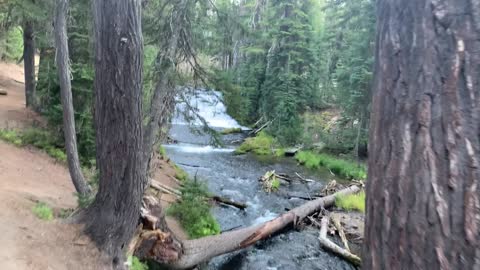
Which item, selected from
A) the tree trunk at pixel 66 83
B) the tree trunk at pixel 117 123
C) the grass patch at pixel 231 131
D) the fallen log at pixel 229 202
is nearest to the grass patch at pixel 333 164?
the fallen log at pixel 229 202

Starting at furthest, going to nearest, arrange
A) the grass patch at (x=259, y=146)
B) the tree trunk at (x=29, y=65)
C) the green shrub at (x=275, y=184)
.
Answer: the grass patch at (x=259, y=146) < the tree trunk at (x=29, y=65) < the green shrub at (x=275, y=184)

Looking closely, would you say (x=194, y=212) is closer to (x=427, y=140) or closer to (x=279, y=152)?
(x=427, y=140)

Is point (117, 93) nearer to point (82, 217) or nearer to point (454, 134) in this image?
point (82, 217)

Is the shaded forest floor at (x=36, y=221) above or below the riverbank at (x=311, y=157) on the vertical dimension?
above

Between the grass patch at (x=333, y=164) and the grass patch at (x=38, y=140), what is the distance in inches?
439

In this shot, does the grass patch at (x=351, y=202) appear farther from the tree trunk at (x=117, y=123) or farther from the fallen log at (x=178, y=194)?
the tree trunk at (x=117, y=123)

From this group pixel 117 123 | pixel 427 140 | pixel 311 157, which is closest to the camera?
pixel 427 140

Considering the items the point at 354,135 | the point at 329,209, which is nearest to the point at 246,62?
the point at 354,135

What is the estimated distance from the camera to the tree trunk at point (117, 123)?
5375mm

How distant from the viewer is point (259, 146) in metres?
22.1

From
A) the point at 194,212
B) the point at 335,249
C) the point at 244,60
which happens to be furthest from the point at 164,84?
the point at 244,60

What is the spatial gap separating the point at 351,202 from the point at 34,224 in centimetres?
907

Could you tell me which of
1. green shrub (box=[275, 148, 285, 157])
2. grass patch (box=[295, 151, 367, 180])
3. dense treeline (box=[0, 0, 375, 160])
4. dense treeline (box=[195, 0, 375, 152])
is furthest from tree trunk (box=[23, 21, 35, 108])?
grass patch (box=[295, 151, 367, 180])

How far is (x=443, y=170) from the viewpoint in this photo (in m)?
1.15
